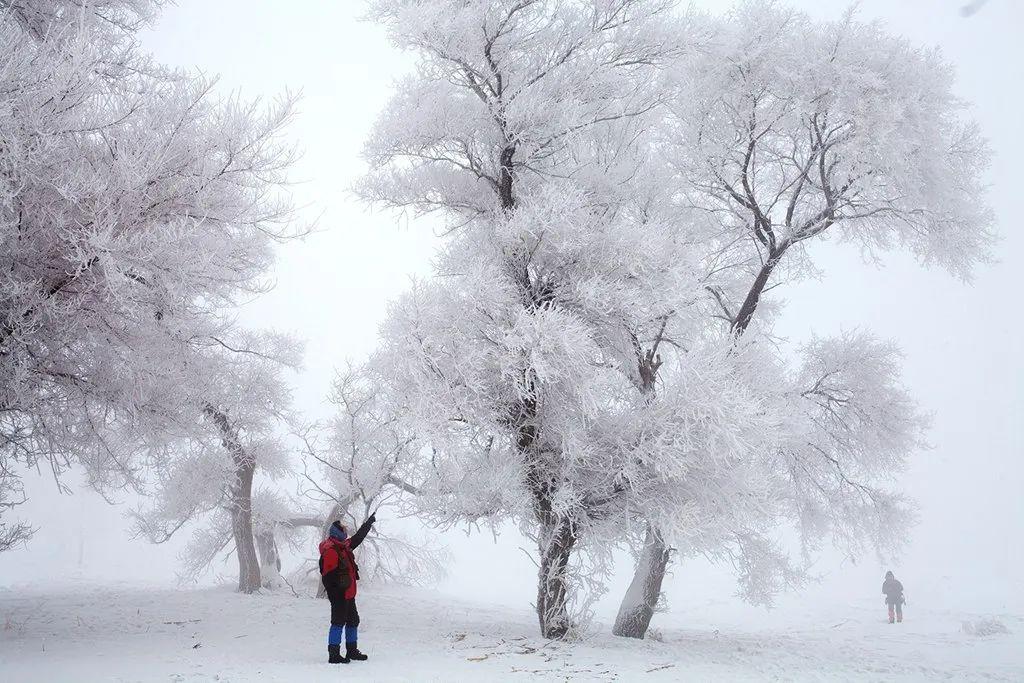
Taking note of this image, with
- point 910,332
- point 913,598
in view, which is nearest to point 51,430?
point 913,598

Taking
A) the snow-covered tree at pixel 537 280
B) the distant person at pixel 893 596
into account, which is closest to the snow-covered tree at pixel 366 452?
the snow-covered tree at pixel 537 280

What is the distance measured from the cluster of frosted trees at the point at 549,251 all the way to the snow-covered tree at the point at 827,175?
0.21 feet

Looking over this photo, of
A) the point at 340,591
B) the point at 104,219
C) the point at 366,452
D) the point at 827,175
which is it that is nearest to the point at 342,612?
the point at 340,591

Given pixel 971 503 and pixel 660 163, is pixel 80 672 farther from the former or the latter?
pixel 971 503

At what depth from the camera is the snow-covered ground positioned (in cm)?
660

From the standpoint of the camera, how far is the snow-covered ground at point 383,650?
6602mm

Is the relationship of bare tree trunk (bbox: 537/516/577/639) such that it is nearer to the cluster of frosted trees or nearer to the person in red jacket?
the cluster of frosted trees

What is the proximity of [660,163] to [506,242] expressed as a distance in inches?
179

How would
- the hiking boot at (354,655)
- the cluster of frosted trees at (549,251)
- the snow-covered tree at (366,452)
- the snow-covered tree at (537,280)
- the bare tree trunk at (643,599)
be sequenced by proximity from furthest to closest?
the bare tree trunk at (643,599)
the snow-covered tree at (366,452)
the snow-covered tree at (537,280)
the cluster of frosted trees at (549,251)
the hiking boot at (354,655)

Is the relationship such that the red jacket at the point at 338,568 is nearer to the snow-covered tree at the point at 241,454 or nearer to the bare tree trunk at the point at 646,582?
the bare tree trunk at the point at 646,582

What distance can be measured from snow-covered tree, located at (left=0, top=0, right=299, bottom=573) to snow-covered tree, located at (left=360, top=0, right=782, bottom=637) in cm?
243

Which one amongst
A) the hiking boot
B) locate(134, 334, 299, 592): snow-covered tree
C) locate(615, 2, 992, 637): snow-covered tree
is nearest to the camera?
the hiking boot

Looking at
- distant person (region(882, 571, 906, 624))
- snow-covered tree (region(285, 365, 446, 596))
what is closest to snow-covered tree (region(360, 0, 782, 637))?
snow-covered tree (region(285, 365, 446, 596))

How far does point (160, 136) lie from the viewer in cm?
723
